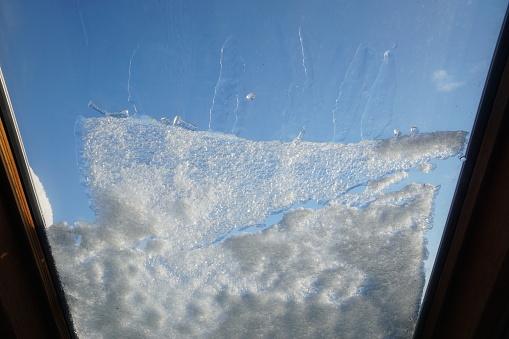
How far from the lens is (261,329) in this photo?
4.87 feet

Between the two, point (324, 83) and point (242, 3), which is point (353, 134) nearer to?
point (324, 83)

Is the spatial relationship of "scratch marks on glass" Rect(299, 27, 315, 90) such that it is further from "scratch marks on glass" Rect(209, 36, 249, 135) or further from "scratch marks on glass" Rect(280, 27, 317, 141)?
"scratch marks on glass" Rect(209, 36, 249, 135)

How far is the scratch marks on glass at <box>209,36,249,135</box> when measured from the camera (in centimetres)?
106

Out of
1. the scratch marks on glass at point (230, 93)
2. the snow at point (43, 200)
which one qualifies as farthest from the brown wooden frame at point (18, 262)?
the scratch marks on glass at point (230, 93)

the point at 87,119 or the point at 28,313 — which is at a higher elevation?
the point at 87,119

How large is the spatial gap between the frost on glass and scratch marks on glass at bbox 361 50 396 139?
1.7 inches

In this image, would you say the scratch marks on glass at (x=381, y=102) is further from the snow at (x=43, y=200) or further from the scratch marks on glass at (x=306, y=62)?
the snow at (x=43, y=200)

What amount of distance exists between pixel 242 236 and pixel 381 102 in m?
0.65

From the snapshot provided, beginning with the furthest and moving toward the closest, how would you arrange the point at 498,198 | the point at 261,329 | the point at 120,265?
1. the point at 261,329
2. the point at 120,265
3. the point at 498,198

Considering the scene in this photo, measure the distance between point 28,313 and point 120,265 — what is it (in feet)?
1.07

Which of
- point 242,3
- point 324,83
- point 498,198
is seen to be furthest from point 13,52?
point 498,198

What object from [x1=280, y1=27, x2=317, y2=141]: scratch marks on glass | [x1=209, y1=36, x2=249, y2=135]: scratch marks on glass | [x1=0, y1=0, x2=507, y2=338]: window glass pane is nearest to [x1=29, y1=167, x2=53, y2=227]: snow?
[x1=0, y1=0, x2=507, y2=338]: window glass pane

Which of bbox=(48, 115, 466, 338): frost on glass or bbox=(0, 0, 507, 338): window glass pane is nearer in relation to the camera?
bbox=(0, 0, 507, 338): window glass pane

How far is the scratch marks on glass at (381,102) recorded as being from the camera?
41.1 inches
